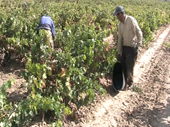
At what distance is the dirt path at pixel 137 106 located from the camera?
3754 millimetres

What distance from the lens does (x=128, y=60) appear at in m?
4.68

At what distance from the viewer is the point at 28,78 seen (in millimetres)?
2977

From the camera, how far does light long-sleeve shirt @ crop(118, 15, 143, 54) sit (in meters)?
4.43

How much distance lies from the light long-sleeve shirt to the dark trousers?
13cm

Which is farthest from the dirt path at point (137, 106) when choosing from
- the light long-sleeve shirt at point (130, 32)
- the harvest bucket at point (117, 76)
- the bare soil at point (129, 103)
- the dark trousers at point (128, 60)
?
the light long-sleeve shirt at point (130, 32)

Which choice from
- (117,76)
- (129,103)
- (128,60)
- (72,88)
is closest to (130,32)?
(128,60)

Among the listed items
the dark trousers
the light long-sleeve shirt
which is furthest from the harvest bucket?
the light long-sleeve shirt

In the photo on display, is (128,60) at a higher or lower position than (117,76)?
higher

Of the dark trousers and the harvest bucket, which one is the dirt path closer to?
the harvest bucket

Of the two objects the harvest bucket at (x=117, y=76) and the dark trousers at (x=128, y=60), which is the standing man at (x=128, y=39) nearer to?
the dark trousers at (x=128, y=60)

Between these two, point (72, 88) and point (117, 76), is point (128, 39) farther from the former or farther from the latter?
point (72, 88)

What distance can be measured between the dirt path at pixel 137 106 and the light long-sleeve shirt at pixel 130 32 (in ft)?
3.76

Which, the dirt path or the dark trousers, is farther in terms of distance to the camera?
the dark trousers

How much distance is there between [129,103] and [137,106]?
18 cm
